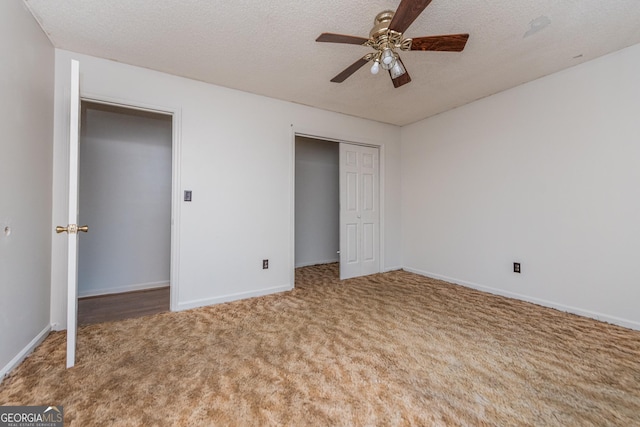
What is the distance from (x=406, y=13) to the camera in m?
1.47

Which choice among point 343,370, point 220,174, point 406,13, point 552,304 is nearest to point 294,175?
point 220,174

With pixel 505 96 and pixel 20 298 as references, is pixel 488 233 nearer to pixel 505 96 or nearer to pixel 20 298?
pixel 505 96

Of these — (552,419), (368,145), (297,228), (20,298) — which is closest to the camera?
(552,419)

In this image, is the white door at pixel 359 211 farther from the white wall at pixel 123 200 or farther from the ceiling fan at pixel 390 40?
the white wall at pixel 123 200

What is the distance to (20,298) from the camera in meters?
1.75

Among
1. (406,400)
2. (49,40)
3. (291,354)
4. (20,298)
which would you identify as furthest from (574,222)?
(49,40)

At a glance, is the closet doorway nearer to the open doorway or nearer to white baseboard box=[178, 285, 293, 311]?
white baseboard box=[178, 285, 293, 311]

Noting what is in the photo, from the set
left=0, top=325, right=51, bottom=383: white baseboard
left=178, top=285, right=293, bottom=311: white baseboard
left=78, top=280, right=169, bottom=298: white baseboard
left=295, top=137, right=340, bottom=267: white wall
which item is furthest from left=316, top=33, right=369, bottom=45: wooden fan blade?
left=78, top=280, right=169, bottom=298: white baseboard

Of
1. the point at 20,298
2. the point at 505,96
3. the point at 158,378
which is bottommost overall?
the point at 158,378

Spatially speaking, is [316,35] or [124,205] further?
[124,205]

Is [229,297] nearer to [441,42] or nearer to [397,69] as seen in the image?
[397,69]

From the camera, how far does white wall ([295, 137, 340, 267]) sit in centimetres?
489

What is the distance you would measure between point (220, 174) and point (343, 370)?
2.28m

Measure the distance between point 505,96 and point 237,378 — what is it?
3838mm
